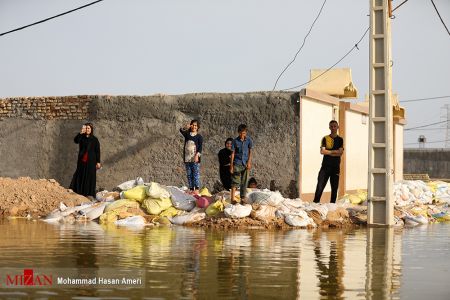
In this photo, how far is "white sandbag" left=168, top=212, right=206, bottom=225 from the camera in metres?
15.1

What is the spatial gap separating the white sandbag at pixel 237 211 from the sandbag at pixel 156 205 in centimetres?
141

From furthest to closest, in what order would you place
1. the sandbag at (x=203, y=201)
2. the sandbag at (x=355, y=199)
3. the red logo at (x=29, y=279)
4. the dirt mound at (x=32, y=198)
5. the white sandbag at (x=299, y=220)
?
the sandbag at (x=355, y=199) → the dirt mound at (x=32, y=198) → the sandbag at (x=203, y=201) → the white sandbag at (x=299, y=220) → the red logo at (x=29, y=279)

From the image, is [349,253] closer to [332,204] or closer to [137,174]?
[332,204]

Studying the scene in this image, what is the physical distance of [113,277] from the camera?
7.86m

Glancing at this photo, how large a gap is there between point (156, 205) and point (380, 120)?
3.99m

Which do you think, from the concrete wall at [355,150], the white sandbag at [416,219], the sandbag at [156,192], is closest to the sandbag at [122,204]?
the sandbag at [156,192]

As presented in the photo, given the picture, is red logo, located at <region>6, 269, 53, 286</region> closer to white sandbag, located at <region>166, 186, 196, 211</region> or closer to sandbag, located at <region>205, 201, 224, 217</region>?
sandbag, located at <region>205, 201, 224, 217</region>

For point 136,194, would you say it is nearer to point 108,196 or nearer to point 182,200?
point 182,200

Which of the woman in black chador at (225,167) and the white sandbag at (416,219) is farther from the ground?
the woman in black chador at (225,167)

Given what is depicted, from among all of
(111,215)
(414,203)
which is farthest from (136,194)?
(414,203)

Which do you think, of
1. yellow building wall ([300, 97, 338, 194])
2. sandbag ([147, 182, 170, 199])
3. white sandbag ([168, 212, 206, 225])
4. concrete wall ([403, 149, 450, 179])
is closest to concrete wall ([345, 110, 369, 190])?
yellow building wall ([300, 97, 338, 194])

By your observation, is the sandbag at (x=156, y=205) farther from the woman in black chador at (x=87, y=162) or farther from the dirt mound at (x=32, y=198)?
the woman in black chador at (x=87, y=162)

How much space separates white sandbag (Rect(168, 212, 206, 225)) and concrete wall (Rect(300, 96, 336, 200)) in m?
3.97

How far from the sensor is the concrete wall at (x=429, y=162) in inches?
2142
